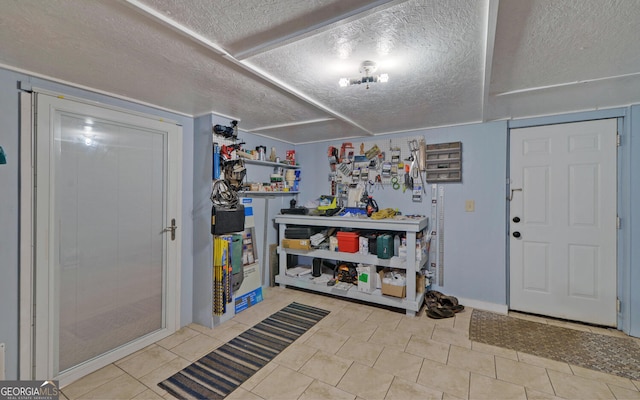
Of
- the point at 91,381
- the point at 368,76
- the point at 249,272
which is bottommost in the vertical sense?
Result: the point at 91,381

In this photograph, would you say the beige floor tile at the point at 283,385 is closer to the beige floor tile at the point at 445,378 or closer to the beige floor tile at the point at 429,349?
the beige floor tile at the point at 445,378

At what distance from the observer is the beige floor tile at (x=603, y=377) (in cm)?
192

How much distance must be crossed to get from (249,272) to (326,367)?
5.20 feet

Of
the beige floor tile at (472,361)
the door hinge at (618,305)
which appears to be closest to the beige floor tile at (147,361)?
the beige floor tile at (472,361)

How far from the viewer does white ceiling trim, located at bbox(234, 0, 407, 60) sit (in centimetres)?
113

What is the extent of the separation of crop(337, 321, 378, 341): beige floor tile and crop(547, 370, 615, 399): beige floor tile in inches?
55.7

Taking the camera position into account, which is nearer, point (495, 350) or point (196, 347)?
point (495, 350)

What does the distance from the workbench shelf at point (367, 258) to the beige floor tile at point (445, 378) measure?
2.75ft

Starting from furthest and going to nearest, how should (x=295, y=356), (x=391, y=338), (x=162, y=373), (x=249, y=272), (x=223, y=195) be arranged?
(x=249, y=272) < (x=223, y=195) < (x=391, y=338) < (x=295, y=356) < (x=162, y=373)

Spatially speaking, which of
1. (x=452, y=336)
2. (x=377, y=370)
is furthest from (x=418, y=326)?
(x=377, y=370)

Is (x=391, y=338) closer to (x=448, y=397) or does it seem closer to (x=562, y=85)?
(x=448, y=397)

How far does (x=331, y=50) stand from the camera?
153 cm

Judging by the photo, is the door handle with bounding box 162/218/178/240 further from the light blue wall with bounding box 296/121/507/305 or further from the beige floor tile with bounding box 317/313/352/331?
the light blue wall with bounding box 296/121/507/305

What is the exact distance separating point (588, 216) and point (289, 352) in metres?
3.35
